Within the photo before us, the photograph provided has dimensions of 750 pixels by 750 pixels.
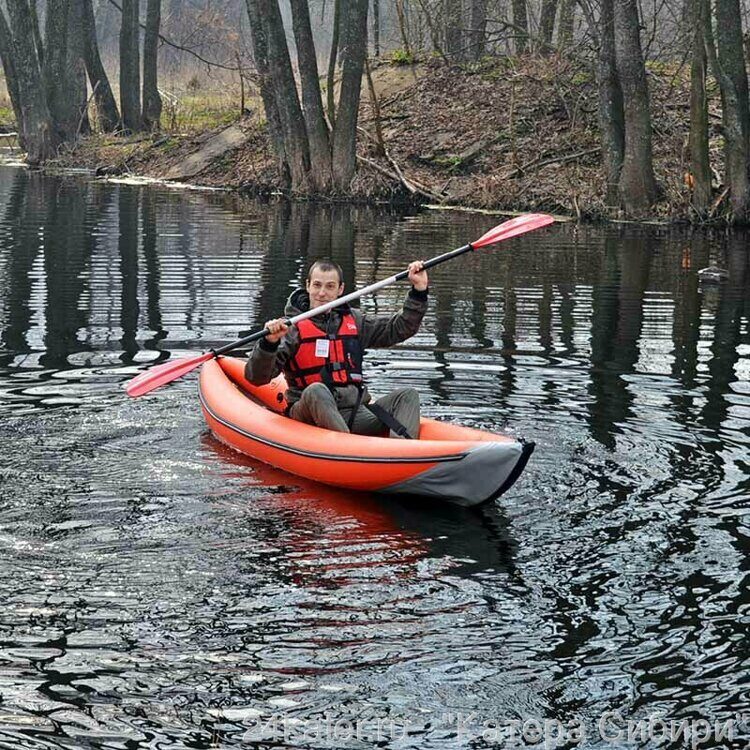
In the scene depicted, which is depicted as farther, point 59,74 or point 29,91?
point 59,74

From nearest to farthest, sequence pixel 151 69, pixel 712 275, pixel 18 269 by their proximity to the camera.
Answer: pixel 712 275 → pixel 18 269 → pixel 151 69

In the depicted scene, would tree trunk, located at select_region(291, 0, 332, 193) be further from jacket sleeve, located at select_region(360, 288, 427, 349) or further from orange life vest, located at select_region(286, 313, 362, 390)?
orange life vest, located at select_region(286, 313, 362, 390)

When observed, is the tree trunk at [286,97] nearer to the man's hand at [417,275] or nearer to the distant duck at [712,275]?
the distant duck at [712,275]

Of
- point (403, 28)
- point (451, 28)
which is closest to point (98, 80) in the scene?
point (403, 28)

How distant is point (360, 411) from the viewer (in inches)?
267

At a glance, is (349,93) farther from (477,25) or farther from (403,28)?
(403,28)

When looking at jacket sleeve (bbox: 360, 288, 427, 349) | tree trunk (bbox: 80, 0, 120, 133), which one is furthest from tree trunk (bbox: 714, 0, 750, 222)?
tree trunk (bbox: 80, 0, 120, 133)

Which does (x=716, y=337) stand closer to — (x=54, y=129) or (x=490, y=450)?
(x=490, y=450)

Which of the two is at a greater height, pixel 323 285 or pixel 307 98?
pixel 307 98

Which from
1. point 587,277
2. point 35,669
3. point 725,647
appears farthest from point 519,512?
point 587,277


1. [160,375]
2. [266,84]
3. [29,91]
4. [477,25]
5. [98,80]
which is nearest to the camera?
[160,375]

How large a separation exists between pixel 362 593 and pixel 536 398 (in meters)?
3.40

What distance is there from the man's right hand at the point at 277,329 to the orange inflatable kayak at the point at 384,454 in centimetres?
47

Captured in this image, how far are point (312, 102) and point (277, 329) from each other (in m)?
14.1
